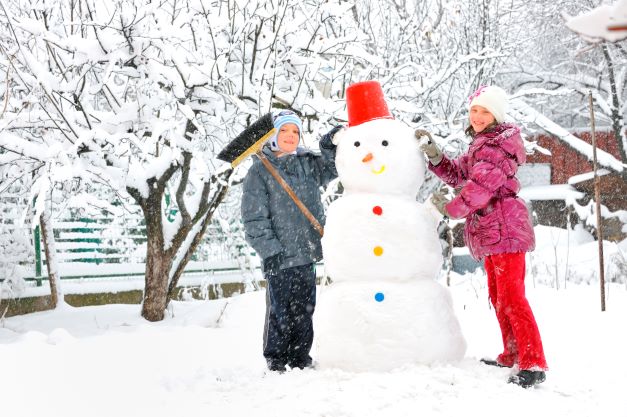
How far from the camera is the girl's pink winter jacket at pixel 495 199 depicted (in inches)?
130

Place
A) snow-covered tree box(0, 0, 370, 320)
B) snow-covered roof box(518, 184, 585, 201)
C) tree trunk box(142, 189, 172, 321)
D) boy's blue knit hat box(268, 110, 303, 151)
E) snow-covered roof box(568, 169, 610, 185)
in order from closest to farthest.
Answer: boy's blue knit hat box(268, 110, 303, 151), snow-covered tree box(0, 0, 370, 320), tree trunk box(142, 189, 172, 321), snow-covered roof box(568, 169, 610, 185), snow-covered roof box(518, 184, 585, 201)

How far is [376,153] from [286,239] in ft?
2.57

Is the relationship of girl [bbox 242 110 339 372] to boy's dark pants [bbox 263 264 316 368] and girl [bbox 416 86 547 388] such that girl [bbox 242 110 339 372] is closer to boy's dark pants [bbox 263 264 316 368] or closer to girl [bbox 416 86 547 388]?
boy's dark pants [bbox 263 264 316 368]

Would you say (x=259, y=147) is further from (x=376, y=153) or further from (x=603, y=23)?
(x=603, y=23)

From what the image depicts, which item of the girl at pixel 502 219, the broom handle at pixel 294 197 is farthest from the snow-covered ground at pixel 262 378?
the broom handle at pixel 294 197

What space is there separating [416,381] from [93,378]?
1938 millimetres

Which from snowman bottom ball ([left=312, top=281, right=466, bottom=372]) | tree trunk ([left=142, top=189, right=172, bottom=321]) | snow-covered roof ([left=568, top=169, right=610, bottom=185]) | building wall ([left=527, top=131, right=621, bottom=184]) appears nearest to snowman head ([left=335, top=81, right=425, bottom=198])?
snowman bottom ball ([left=312, top=281, right=466, bottom=372])

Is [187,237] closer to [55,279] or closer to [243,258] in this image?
[55,279]

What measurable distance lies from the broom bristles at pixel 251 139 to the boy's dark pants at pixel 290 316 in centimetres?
76

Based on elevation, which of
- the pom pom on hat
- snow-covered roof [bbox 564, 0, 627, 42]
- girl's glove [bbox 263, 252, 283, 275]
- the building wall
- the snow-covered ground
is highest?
the building wall

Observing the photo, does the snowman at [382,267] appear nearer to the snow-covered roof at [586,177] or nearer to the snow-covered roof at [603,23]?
the snow-covered roof at [603,23]

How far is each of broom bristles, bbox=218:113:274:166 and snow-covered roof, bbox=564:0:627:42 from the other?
114 inches

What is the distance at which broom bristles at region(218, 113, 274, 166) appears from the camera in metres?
3.81

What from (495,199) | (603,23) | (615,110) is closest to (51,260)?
(495,199)
